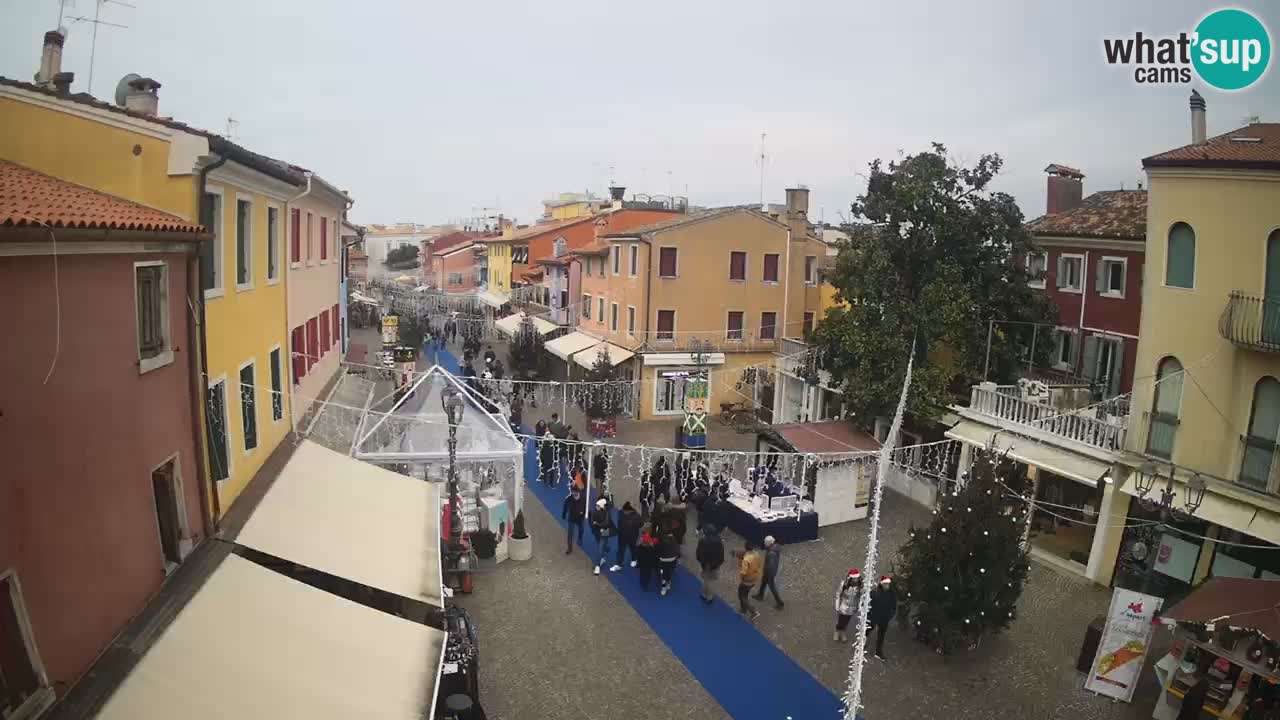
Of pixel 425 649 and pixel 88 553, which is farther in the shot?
pixel 425 649

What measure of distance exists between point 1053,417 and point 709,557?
25.2 feet

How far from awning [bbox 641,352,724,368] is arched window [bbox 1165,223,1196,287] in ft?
59.2

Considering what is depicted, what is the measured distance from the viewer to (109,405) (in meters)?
6.52

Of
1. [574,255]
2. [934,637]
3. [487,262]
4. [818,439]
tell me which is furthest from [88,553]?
[487,262]

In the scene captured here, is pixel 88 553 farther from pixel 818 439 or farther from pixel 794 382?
pixel 794 382

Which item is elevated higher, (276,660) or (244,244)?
(244,244)

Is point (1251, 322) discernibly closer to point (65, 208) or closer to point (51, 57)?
point (65, 208)

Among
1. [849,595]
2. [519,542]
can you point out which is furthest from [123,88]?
[849,595]

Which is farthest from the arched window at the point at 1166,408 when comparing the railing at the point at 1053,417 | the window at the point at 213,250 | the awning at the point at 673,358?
the awning at the point at 673,358

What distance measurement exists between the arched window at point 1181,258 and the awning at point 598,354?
18899mm

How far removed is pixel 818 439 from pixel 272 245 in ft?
39.1

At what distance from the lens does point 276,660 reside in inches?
269

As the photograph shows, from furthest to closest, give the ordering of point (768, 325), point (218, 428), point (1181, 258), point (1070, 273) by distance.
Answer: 1. point (768, 325)
2. point (1070, 273)
3. point (1181, 258)
4. point (218, 428)

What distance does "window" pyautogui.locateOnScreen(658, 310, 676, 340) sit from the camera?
30927mm
